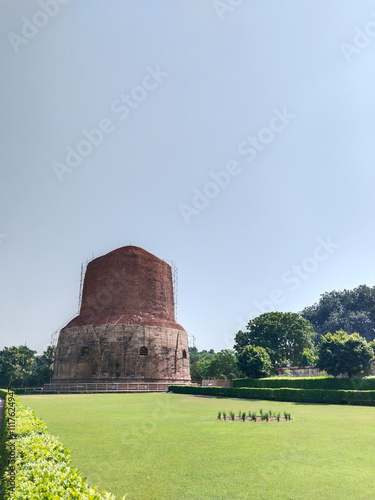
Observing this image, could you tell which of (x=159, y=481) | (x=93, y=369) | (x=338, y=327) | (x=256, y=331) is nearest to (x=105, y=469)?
(x=159, y=481)

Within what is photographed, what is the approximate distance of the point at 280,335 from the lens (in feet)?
169

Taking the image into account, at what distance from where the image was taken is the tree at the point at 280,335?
51188 millimetres

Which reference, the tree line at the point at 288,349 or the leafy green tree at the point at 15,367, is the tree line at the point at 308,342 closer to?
the tree line at the point at 288,349

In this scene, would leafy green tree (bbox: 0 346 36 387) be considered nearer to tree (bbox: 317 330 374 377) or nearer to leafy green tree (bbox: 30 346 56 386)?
leafy green tree (bbox: 30 346 56 386)

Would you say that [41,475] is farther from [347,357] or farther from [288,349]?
[288,349]

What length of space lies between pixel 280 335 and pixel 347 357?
26284 millimetres

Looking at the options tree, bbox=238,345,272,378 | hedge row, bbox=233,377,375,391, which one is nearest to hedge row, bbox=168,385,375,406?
hedge row, bbox=233,377,375,391

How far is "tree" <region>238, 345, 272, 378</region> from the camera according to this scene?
32.2 m

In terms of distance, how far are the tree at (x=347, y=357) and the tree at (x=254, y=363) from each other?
6383 millimetres

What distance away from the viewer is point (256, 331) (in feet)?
170

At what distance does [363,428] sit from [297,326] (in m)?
43.3

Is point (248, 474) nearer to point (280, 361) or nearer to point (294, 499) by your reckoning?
point (294, 499)

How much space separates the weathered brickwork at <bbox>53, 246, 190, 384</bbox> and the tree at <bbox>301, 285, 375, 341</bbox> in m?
40.4

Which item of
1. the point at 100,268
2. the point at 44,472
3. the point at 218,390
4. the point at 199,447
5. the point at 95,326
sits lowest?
the point at 218,390
